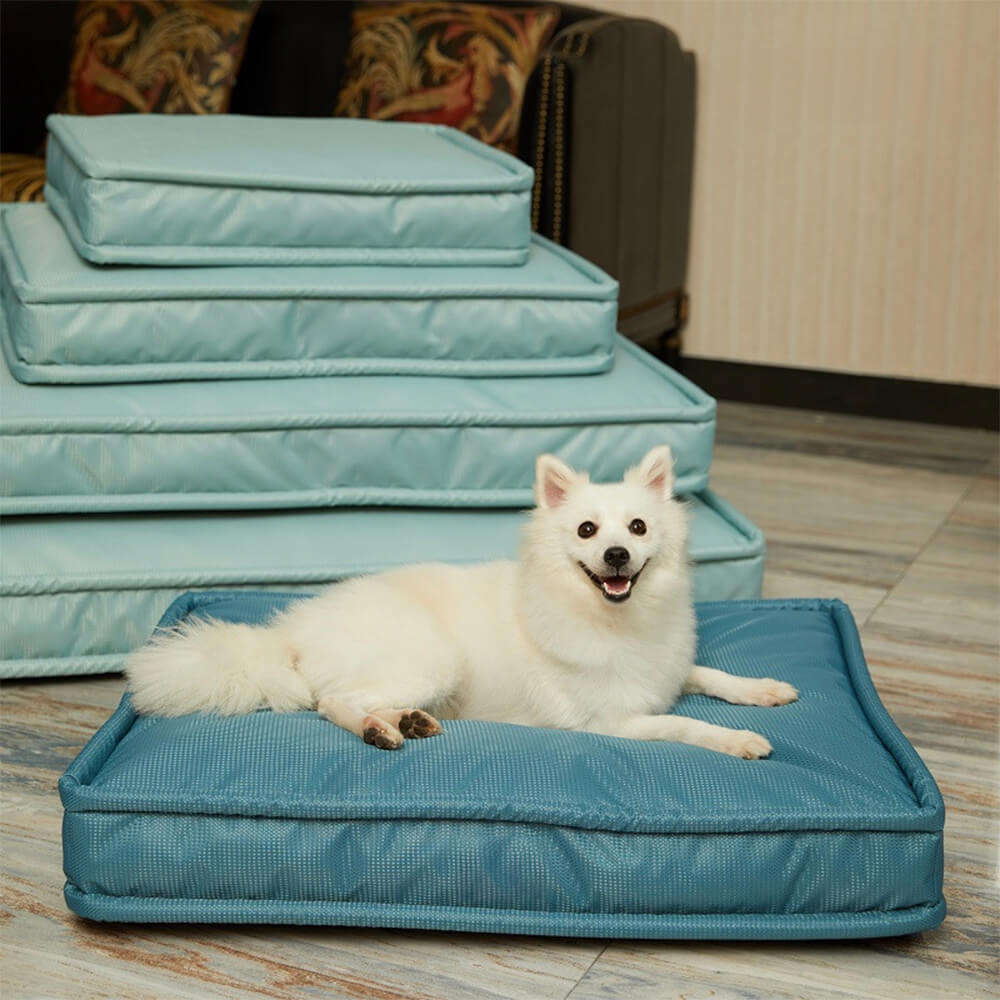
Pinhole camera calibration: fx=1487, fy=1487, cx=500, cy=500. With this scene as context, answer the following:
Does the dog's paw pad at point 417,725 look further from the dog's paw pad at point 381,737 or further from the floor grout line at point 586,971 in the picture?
the floor grout line at point 586,971

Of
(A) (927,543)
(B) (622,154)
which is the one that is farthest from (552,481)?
(B) (622,154)

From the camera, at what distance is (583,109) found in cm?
348

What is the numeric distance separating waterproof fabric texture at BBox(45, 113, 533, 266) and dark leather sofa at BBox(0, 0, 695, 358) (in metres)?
0.88

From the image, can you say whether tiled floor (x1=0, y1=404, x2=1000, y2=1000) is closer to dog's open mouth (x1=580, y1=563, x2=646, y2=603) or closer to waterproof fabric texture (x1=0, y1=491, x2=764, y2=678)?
waterproof fabric texture (x1=0, y1=491, x2=764, y2=678)

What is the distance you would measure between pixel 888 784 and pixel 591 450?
90 centimetres

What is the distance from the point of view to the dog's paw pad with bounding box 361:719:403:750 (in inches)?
63.7

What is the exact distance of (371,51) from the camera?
373 centimetres

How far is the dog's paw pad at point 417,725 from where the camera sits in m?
1.66

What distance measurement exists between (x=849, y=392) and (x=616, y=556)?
8.13 feet

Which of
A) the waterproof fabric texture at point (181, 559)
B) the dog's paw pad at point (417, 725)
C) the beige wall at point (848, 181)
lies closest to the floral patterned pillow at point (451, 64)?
the beige wall at point (848, 181)

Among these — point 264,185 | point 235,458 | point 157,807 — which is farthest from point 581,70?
point 157,807

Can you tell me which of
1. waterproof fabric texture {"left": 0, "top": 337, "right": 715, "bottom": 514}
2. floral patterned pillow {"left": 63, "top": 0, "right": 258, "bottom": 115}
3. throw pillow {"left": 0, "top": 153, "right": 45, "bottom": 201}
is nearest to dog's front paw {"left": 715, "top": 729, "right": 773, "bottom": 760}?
waterproof fabric texture {"left": 0, "top": 337, "right": 715, "bottom": 514}

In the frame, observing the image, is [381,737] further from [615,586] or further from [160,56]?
[160,56]

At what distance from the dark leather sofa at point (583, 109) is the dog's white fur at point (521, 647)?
183 centimetres
